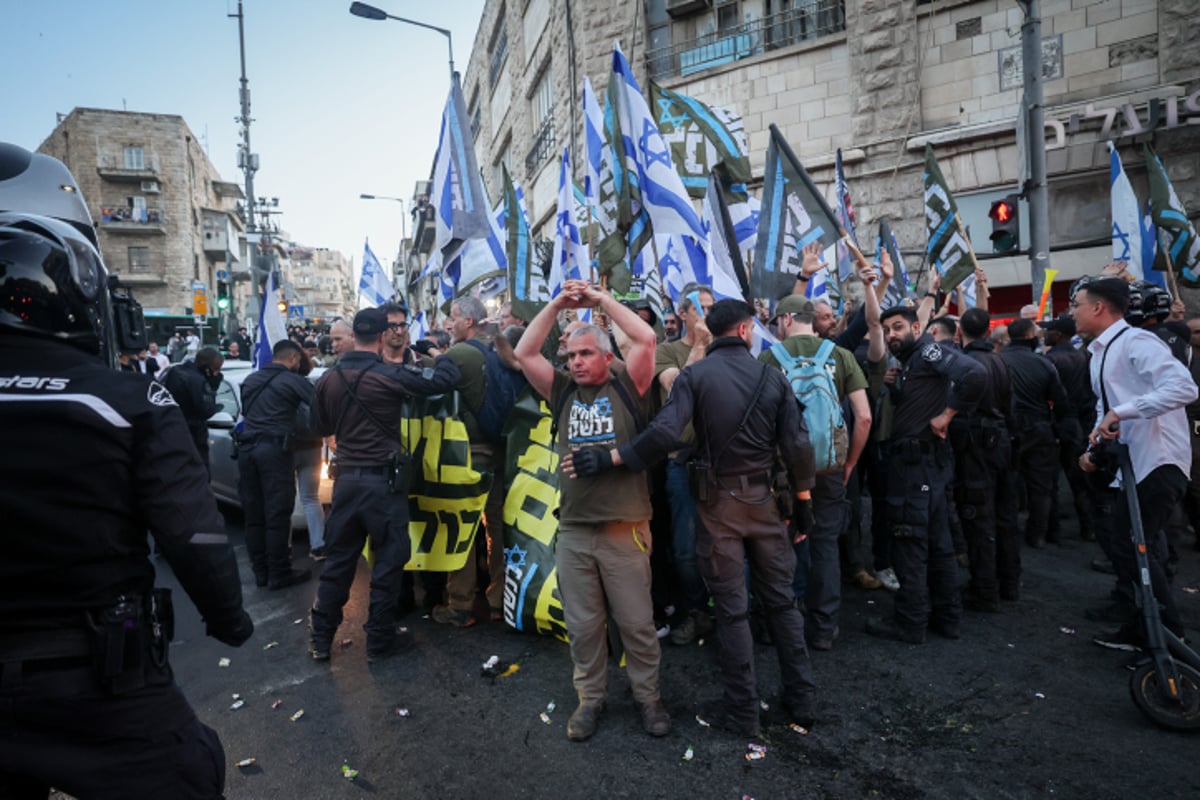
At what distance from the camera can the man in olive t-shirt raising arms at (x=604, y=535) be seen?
3451mm

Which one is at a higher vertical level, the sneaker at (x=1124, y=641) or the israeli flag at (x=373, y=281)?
the israeli flag at (x=373, y=281)

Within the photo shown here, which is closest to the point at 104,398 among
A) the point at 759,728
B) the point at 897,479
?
the point at 759,728

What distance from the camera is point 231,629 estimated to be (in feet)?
6.59

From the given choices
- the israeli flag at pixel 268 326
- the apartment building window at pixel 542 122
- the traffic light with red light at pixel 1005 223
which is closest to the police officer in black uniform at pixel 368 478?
the israeli flag at pixel 268 326

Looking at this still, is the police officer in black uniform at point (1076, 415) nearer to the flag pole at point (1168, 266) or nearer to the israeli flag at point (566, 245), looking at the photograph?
the flag pole at point (1168, 266)

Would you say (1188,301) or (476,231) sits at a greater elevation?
(476,231)

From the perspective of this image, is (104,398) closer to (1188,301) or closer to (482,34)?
(1188,301)

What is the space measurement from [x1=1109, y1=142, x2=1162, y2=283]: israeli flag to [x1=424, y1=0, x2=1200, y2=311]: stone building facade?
11.4ft

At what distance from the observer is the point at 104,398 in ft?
5.61

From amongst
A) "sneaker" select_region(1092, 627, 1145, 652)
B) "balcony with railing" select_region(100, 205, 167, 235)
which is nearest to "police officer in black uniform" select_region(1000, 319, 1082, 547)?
"sneaker" select_region(1092, 627, 1145, 652)

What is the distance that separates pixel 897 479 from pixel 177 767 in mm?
4207

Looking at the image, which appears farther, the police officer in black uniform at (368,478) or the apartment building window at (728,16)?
the apartment building window at (728,16)

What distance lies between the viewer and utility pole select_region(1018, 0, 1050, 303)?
862cm

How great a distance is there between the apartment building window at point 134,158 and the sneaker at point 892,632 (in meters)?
66.4
